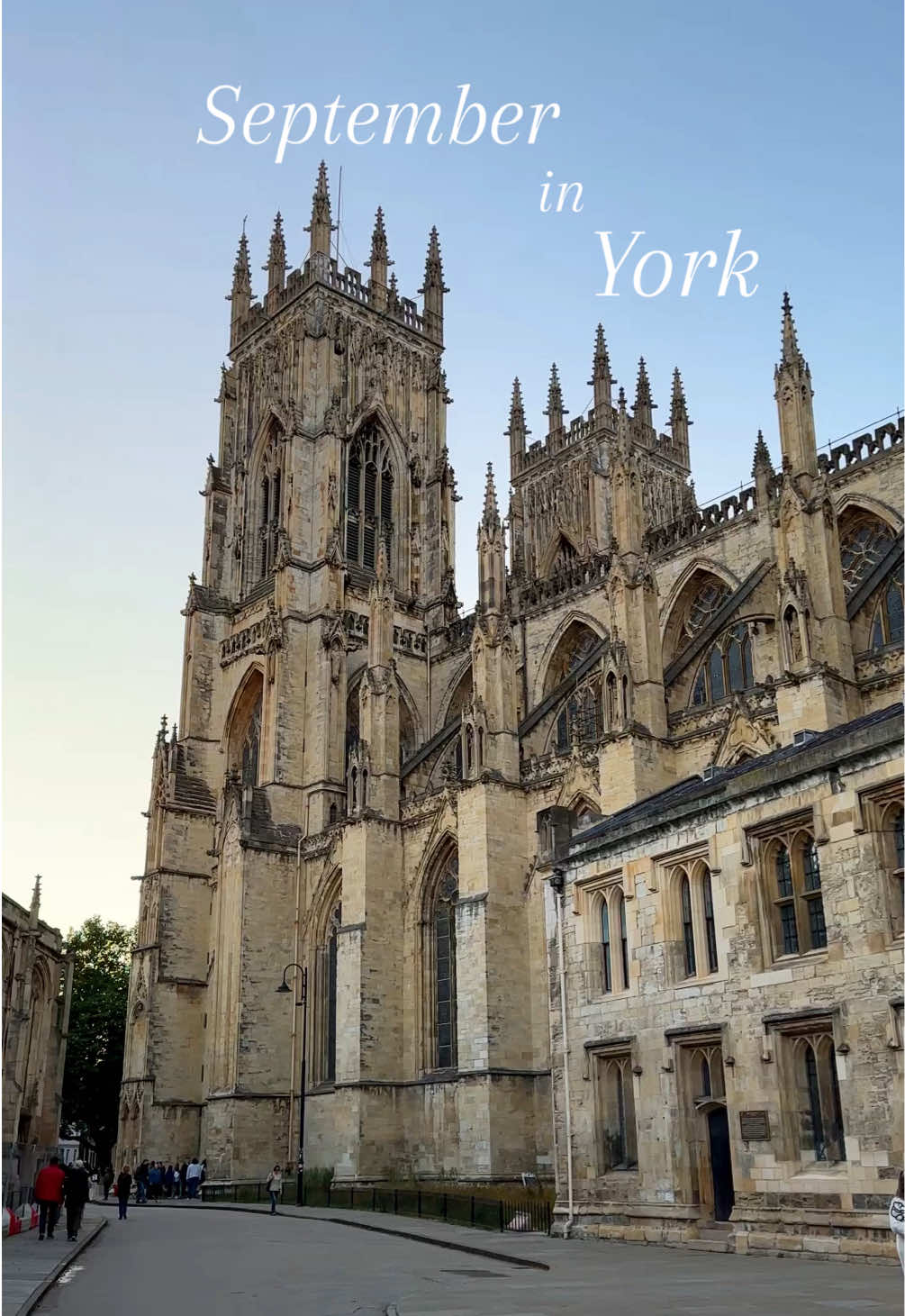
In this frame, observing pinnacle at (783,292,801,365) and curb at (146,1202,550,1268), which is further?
pinnacle at (783,292,801,365)

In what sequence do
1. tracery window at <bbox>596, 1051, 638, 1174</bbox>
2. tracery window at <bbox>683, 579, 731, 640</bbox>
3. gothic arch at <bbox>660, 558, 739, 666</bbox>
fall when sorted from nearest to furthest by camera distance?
1. tracery window at <bbox>596, 1051, 638, 1174</bbox>
2. tracery window at <bbox>683, 579, 731, 640</bbox>
3. gothic arch at <bbox>660, 558, 739, 666</bbox>

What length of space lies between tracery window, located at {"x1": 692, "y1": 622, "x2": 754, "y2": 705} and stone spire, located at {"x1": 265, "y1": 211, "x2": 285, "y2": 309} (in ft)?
96.9

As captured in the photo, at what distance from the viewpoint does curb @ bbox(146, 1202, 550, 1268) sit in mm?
15779

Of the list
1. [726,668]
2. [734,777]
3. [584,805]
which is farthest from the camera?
[726,668]

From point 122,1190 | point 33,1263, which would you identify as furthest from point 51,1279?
point 122,1190

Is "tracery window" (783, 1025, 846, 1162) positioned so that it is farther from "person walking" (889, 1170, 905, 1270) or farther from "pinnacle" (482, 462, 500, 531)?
"pinnacle" (482, 462, 500, 531)

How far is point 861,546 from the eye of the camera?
35125mm

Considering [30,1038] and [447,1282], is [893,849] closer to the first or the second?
[447,1282]

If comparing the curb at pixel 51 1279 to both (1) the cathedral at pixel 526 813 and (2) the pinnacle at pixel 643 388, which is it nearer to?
(1) the cathedral at pixel 526 813

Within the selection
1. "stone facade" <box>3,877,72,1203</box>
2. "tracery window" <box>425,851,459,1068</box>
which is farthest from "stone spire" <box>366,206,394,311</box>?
"stone facade" <box>3,877,72,1203</box>

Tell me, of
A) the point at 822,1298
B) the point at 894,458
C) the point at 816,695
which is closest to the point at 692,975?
the point at 822,1298

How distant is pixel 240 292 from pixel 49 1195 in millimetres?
46541

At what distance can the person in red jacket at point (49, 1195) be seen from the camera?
19.6m

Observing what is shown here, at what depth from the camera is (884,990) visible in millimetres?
14312
